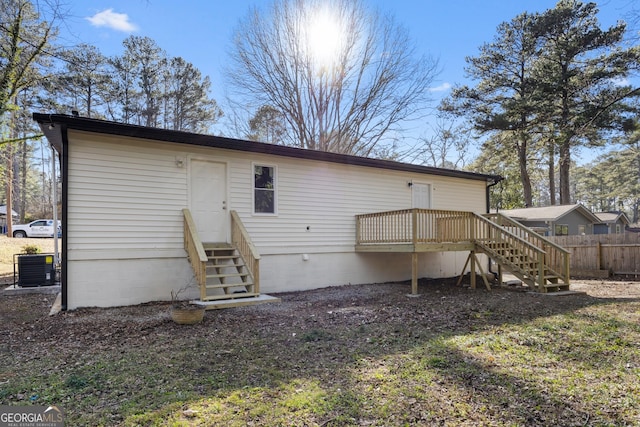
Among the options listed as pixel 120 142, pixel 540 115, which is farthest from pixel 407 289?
pixel 540 115

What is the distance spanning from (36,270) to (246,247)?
603 centimetres

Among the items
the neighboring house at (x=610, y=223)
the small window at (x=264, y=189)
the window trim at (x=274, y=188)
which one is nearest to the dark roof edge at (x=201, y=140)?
the window trim at (x=274, y=188)

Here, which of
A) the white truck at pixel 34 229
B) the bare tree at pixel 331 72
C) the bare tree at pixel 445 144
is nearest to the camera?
the bare tree at pixel 331 72

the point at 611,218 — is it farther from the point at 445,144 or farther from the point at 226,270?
the point at 226,270

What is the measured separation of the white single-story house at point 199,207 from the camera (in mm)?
6887

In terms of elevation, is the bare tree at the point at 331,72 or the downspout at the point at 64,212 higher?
the bare tree at the point at 331,72

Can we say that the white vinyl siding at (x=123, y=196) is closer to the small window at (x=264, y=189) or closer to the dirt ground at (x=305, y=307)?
the dirt ground at (x=305, y=307)

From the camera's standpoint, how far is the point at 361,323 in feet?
19.4

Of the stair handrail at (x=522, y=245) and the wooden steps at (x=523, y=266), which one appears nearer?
the stair handrail at (x=522, y=245)

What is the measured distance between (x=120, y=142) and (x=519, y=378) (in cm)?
744

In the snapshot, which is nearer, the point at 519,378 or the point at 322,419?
the point at 322,419

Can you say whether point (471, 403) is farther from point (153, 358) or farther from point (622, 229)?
point (622, 229)

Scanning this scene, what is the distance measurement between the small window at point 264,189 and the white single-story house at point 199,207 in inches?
1.0

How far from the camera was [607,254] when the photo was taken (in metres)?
12.8
